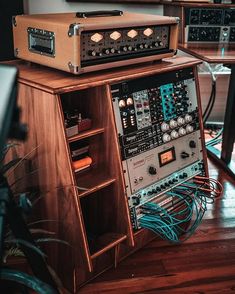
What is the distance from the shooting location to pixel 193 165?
1.91 meters

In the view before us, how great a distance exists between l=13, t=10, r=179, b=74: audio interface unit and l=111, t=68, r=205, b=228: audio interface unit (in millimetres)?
114

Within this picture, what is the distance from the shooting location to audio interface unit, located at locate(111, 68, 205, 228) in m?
1.58

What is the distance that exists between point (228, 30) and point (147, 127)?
3.35 feet

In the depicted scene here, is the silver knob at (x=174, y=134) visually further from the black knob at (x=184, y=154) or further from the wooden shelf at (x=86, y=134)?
the wooden shelf at (x=86, y=134)

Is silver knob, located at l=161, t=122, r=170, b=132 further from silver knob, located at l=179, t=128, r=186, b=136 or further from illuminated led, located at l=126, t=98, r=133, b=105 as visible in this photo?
illuminated led, located at l=126, t=98, r=133, b=105

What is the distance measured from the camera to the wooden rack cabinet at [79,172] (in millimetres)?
1405

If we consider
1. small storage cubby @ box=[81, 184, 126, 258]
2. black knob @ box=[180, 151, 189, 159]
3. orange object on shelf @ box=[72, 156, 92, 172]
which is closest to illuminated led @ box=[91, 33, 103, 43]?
orange object on shelf @ box=[72, 156, 92, 172]

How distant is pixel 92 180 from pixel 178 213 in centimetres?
52

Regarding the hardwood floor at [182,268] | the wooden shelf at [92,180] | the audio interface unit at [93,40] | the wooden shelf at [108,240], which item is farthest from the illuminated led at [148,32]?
the hardwood floor at [182,268]

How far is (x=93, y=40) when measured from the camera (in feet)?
4.81

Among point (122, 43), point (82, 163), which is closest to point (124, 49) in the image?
point (122, 43)

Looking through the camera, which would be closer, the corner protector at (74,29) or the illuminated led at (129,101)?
the corner protector at (74,29)

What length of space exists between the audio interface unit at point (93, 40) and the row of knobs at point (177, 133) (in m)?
0.34

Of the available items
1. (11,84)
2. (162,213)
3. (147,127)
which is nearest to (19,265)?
(162,213)
